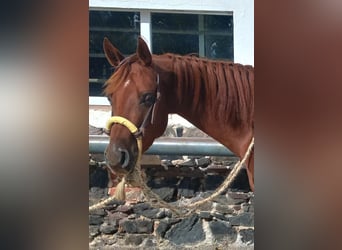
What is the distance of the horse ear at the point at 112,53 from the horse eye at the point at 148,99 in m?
0.13

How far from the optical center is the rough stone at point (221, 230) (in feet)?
5.44

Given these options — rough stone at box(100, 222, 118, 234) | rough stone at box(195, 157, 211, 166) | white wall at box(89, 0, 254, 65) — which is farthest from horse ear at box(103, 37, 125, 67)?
rough stone at box(100, 222, 118, 234)

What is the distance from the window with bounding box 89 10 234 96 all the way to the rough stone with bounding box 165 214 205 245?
49cm

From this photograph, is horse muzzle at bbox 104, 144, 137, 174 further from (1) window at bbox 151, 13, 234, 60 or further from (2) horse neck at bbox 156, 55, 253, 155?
(1) window at bbox 151, 13, 234, 60

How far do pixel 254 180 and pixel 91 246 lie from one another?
0.55 meters

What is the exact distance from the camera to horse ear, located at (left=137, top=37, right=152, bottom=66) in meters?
1.62

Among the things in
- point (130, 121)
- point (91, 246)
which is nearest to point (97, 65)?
point (130, 121)

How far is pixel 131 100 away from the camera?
5.29 ft

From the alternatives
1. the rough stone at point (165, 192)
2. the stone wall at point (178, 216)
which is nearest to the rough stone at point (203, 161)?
the stone wall at point (178, 216)

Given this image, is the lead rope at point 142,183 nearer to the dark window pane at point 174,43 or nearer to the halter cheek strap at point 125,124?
the halter cheek strap at point 125,124

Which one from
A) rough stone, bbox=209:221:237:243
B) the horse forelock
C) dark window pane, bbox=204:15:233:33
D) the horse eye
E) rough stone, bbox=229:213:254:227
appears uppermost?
dark window pane, bbox=204:15:233:33

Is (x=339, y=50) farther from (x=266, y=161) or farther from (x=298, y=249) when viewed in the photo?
(x=298, y=249)

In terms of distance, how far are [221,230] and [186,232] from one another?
4.4 inches

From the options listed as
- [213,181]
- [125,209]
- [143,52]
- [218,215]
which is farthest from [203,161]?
[143,52]
